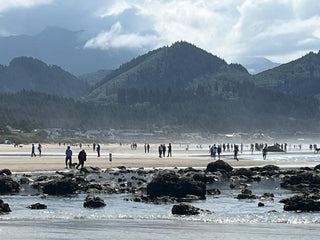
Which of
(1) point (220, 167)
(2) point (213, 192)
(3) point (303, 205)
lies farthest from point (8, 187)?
(1) point (220, 167)

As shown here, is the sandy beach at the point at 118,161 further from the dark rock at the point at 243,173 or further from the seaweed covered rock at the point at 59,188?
the seaweed covered rock at the point at 59,188

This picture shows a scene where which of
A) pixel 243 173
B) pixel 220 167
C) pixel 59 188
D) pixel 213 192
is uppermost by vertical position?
pixel 220 167

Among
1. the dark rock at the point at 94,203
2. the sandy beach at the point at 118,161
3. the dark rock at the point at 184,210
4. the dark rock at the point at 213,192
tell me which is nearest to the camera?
the dark rock at the point at 184,210

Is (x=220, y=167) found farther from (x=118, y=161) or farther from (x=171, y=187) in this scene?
(x=118, y=161)

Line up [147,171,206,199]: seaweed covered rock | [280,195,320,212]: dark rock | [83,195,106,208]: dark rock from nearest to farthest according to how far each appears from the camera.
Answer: [280,195,320,212]: dark rock → [83,195,106,208]: dark rock → [147,171,206,199]: seaweed covered rock

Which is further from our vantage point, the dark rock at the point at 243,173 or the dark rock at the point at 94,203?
the dark rock at the point at 243,173

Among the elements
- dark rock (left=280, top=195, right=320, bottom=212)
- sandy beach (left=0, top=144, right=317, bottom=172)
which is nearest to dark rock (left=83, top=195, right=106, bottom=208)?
dark rock (left=280, top=195, right=320, bottom=212)

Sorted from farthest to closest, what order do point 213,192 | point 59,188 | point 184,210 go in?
point 213,192 → point 59,188 → point 184,210

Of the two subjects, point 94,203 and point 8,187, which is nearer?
point 94,203

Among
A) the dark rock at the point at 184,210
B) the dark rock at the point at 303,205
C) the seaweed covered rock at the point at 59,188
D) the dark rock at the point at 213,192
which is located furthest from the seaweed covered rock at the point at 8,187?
the dark rock at the point at 303,205

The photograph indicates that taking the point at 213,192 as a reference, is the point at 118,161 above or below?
above

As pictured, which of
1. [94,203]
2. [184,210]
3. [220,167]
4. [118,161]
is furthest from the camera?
[118,161]

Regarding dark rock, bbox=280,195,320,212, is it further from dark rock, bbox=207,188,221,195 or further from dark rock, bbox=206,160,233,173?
dark rock, bbox=206,160,233,173

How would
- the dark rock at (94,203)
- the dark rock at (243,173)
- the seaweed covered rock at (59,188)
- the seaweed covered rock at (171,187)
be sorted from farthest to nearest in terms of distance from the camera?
1. the dark rock at (243,173)
2. the seaweed covered rock at (59,188)
3. the seaweed covered rock at (171,187)
4. the dark rock at (94,203)
